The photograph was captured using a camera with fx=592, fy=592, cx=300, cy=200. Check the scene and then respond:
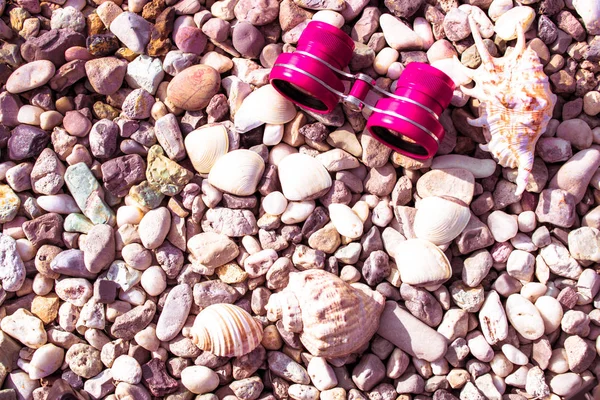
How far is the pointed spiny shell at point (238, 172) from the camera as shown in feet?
6.80

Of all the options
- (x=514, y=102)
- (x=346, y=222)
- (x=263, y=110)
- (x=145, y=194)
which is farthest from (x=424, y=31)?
(x=145, y=194)

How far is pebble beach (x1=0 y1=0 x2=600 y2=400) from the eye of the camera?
2043 millimetres

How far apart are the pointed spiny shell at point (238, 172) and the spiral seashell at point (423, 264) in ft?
1.89

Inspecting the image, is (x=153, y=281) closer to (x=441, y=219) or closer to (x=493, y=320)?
(x=441, y=219)

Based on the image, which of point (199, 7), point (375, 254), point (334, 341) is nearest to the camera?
Answer: point (334, 341)

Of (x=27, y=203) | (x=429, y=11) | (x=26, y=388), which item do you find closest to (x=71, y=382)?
(x=26, y=388)

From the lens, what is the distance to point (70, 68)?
2.16 meters

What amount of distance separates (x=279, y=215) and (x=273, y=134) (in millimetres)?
295

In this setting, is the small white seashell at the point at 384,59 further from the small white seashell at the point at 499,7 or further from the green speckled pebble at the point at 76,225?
the green speckled pebble at the point at 76,225

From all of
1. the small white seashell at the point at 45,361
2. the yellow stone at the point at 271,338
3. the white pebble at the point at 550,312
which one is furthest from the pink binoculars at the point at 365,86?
the small white seashell at the point at 45,361

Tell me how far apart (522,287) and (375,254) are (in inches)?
21.7

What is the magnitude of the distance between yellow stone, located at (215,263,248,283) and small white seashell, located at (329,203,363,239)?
1.22ft

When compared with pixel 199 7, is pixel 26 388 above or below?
below

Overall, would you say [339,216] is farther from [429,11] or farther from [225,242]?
[429,11]
